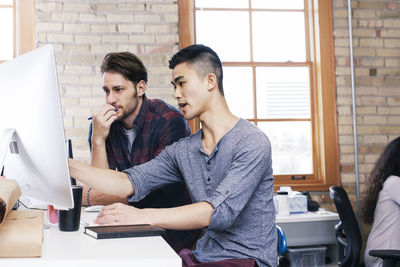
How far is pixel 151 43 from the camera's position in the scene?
339 centimetres

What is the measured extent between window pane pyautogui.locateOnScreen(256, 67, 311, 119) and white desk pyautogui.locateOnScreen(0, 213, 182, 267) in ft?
9.04

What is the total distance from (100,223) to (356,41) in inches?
121

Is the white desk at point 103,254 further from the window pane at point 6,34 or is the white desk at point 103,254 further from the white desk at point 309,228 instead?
the window pane at point 6,34

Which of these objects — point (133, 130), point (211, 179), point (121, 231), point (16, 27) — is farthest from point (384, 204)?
point (16, 27)

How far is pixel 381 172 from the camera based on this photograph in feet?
8.20

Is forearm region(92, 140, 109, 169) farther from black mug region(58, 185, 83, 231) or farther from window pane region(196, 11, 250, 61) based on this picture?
window pane region(196, 11, 250, 61)

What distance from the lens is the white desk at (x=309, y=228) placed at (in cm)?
286

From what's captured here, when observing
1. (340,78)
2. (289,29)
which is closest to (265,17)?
(289,29)

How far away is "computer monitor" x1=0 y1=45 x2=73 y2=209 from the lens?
856mm

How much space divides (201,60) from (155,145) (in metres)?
0.51

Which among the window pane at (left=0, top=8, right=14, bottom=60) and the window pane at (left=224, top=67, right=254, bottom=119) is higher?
the window pane at (left=0, top=8, right=14, bottom=60)

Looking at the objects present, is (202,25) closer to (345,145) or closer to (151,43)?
(151,43)

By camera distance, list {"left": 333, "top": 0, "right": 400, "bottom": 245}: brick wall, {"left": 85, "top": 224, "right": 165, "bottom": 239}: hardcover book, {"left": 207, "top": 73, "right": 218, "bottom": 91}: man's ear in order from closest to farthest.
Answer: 1. {"left": 85, "top": 224, "right": 165, "bottom": 239}: hardcover book
2. {"left": 207, "top": 73, "right": 218, "bottom": 91}: man's ear
3. {"left": 333, "top": 0, "right": 400, "bottom": 245}: brick wall

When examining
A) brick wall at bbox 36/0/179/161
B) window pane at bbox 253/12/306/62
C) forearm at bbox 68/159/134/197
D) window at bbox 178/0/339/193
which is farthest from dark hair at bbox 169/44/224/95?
window pane at bbox 253/12/306/62
